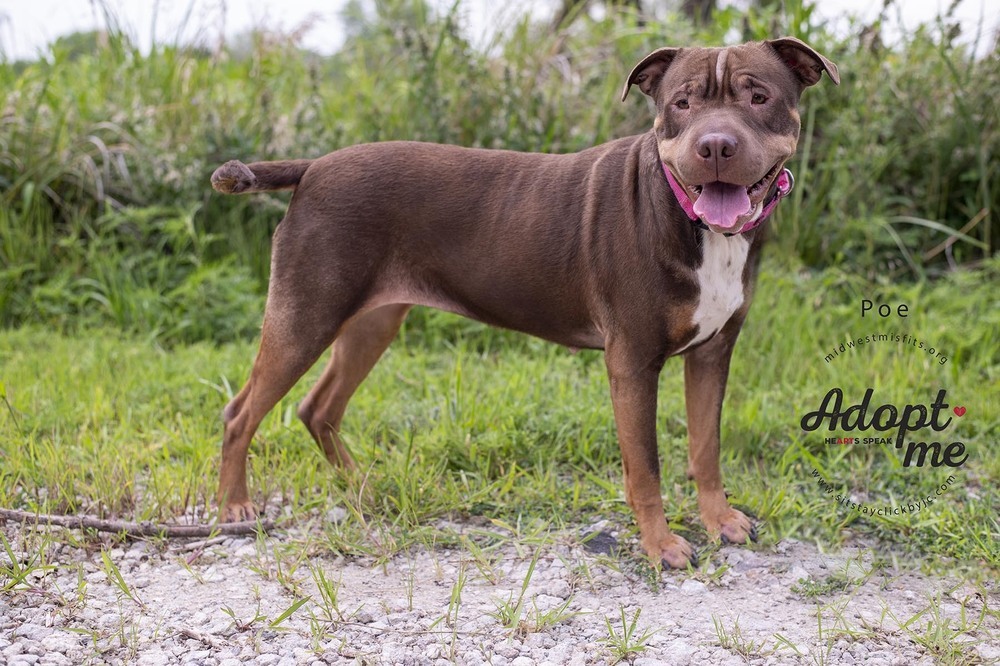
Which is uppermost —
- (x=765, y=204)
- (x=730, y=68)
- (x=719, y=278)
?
(x=730, y=68)

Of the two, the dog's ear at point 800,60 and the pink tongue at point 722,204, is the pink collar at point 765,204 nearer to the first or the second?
the pink tongue at point 722,204

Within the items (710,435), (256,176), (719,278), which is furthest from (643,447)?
(256,176)

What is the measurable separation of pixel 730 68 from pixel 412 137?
373 centimetres

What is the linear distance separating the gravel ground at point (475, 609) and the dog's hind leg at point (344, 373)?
585mm

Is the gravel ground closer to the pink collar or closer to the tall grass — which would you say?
the pink collar

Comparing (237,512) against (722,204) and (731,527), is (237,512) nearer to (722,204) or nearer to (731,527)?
(731,527)

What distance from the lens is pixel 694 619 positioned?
3184 millimetres

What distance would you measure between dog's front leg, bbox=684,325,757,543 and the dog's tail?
164 cm

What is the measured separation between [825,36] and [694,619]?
491cm

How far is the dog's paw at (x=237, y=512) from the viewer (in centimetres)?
381

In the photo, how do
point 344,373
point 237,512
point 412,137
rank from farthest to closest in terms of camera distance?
point 412,137 < point 344,373 < point 237,512

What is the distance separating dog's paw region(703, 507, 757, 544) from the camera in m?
3.69

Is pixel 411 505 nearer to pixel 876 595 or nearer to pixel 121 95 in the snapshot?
pixel 876 595

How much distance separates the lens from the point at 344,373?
4.16 meters
